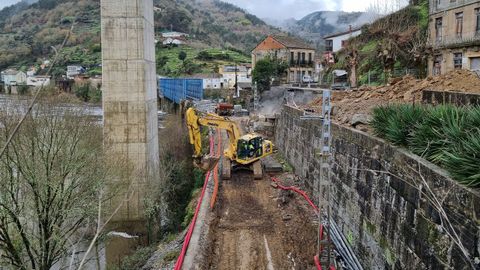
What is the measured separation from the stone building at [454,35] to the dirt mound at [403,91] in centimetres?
1196

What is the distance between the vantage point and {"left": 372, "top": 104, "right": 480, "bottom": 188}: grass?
17.9 feet

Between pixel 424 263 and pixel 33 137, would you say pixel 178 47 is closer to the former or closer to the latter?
pixel 33 137

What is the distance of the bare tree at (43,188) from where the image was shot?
40.1 ft

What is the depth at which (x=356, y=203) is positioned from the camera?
989cm

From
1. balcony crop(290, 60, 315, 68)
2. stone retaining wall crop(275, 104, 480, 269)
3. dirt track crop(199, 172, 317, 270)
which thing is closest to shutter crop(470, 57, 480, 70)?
dirt track crop(199, 172, 317, 270)

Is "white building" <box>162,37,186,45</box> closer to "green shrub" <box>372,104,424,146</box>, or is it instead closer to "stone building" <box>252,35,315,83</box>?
"stone building" <box>252,35,315,83</box>

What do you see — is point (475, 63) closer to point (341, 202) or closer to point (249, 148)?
point (249, 148)

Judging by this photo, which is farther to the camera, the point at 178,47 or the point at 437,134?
the point at 178,47

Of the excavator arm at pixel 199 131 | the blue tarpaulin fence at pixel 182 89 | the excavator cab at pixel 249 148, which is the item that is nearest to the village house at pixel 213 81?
the blue tarpaulin fence at pixel 182 89

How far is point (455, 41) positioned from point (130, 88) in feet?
67.3

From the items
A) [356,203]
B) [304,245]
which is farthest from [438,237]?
[304,245]

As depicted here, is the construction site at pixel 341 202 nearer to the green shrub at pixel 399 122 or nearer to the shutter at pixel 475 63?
the green shrub at pixel 399 122

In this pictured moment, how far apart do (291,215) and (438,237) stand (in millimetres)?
8237

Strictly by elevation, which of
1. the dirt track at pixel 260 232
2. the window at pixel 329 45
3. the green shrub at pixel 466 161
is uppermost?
the window at pixel 329 45
